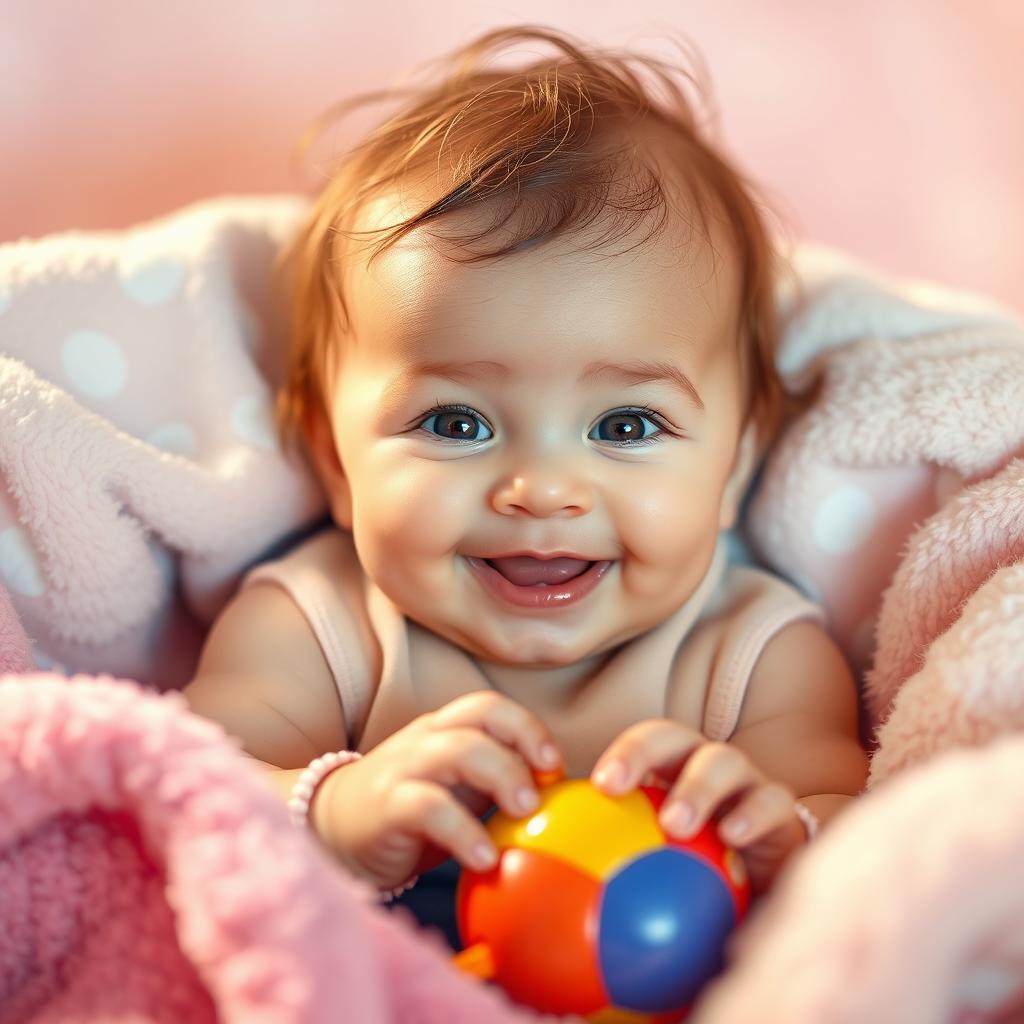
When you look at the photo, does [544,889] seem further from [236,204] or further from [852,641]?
[236,204]

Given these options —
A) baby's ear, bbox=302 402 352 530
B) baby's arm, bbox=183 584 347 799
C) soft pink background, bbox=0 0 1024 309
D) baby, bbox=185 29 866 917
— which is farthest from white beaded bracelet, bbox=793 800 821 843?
soft pink background, bbox=0 0 1024 309

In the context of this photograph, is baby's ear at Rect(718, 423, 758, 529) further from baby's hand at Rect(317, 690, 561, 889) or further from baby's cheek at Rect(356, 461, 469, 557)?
baby's hand at Rect(317, 690, 561, 889)

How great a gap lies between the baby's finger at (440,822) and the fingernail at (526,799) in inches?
1.2

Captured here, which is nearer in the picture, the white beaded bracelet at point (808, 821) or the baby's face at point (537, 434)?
the white beaded bracelet at point (808, 821)

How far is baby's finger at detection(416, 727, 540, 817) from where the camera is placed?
0.77 metres

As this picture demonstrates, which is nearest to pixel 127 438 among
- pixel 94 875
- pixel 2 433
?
pixel 2 433

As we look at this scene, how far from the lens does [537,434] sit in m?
0.99

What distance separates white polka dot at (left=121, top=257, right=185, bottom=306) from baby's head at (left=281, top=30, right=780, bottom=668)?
22 centimetres

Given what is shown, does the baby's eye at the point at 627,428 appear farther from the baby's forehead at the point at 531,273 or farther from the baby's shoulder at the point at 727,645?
the baby's shoulder at the point at 727,645

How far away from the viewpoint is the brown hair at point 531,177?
1.01 meters

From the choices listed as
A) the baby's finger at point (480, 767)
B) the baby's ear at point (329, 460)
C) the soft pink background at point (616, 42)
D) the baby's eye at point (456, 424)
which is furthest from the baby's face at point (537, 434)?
the soft pink background at point (616, 42)

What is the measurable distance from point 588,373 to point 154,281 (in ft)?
1.73

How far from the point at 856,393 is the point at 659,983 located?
70 centimetres

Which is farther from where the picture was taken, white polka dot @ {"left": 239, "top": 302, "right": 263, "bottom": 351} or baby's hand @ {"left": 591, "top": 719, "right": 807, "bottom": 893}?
white polka dot @ {"left": 239, "top": 302, "right": 263, "bottom": 351}
